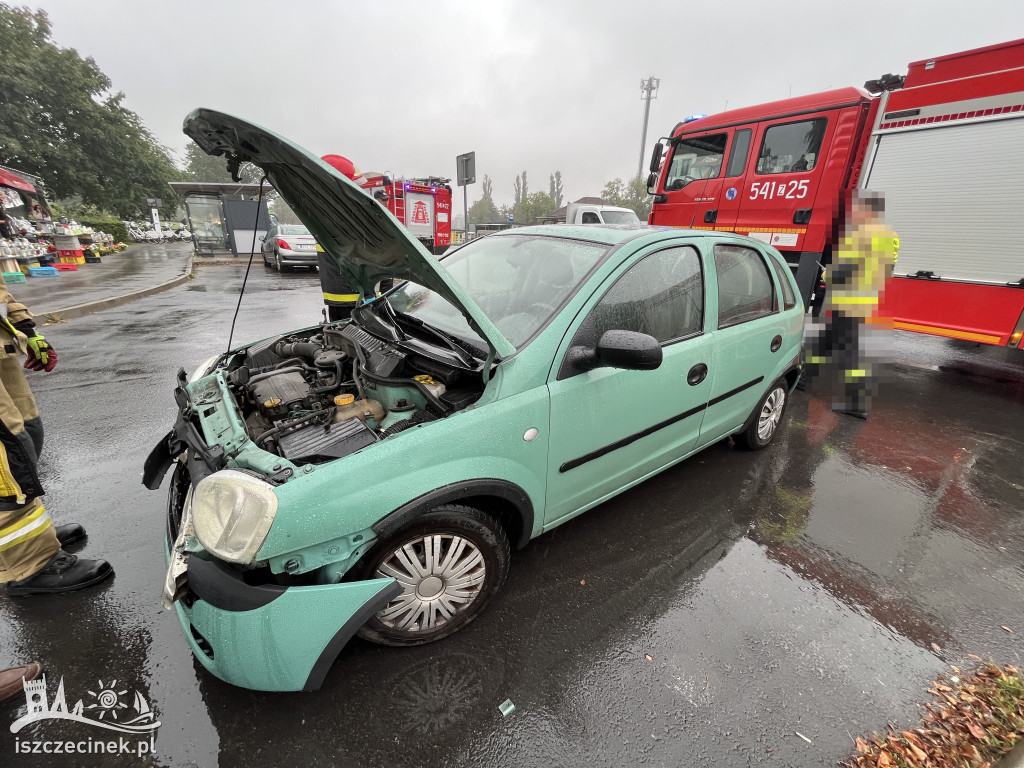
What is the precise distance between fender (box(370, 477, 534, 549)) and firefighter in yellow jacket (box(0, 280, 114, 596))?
1605 millimetres

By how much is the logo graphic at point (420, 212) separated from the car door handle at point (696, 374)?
12.0m

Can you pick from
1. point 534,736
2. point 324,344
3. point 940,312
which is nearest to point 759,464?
point 534,736

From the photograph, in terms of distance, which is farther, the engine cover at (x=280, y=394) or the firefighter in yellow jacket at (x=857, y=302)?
the firefighter in yellow jacket at (x=857, y=302)

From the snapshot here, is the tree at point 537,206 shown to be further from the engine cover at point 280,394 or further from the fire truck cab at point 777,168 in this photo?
the engine cover at point 280,394

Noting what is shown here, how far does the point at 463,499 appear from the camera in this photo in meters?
1.83

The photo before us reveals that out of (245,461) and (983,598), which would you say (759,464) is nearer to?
(983,598)

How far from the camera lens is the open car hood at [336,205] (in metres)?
1.62

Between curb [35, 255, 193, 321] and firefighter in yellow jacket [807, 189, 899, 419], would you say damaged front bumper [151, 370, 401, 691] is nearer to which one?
firefighter in yellow jacket [807, 189, 899, 419]

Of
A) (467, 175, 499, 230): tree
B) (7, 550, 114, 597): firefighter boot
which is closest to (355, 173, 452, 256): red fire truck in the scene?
(7, 550, 114, 597): firefighter boot

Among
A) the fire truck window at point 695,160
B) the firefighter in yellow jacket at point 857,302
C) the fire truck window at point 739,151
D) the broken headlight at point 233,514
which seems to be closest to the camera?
the broken headlight at point 233,514

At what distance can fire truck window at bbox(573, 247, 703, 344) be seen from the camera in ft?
6.93

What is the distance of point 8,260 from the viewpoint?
32.7 ft

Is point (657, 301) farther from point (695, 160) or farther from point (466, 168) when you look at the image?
point (466, 168)

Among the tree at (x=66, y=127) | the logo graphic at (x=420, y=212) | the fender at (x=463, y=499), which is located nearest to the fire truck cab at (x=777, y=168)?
the fender at (x=463, y=499)
